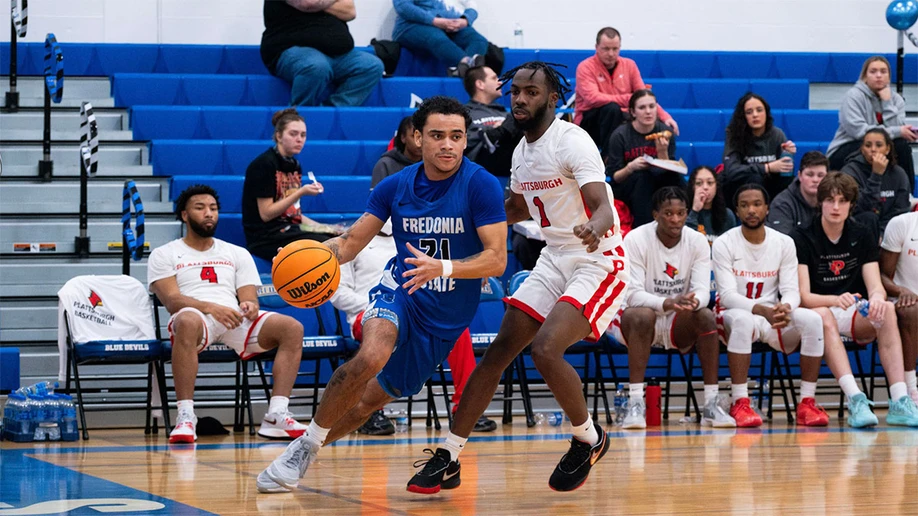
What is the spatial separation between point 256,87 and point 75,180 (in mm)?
A: 2096

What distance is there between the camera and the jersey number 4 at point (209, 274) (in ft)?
24.1

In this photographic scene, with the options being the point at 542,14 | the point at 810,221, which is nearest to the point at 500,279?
the point at 810,221

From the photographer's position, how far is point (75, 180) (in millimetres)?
9391

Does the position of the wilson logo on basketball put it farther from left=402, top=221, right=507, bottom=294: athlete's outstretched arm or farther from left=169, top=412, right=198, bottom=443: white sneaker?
left=169, top=412, right=198, bottom=443: white sneaker

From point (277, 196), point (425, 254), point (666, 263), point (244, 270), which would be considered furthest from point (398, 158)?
point (425, 254)

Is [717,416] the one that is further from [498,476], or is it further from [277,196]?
[277,196]

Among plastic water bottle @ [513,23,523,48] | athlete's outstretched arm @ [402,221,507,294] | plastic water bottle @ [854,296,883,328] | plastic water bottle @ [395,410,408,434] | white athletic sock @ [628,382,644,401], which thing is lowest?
plastic water bottle @ [395,410,408,434]

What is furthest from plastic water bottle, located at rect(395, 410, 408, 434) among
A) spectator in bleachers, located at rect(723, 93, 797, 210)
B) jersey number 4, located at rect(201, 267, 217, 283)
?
spectator in bleachers, located at rect(723, 93, 797, 210)

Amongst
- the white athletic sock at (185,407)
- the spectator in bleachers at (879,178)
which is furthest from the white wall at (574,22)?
the white athletic sock at (185,407)

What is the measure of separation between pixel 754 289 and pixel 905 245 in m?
1.16

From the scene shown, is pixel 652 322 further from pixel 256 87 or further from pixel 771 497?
pixel 256 87

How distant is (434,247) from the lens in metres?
4.79

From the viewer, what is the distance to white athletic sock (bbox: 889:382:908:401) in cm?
781

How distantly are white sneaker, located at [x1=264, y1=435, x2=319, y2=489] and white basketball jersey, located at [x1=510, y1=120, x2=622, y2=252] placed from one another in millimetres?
1326
